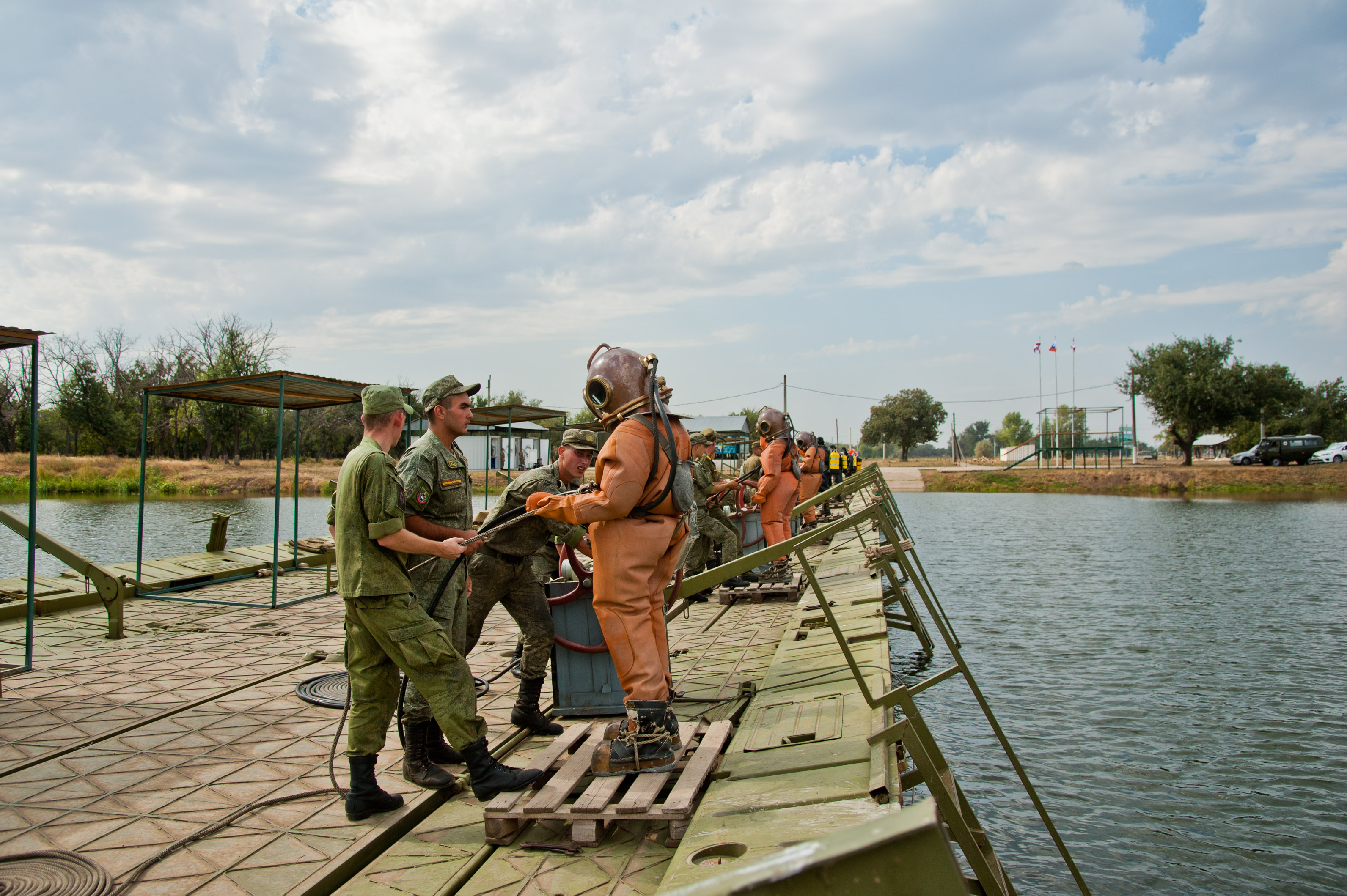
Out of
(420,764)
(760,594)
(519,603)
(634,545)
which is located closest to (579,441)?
Answer: (519,603)

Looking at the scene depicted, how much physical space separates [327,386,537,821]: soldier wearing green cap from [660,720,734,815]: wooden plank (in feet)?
→ 2.52

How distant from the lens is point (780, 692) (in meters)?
5.99

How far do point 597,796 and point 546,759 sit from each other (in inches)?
22.6

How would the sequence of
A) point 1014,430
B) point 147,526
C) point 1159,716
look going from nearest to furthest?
1. point 1159,716
2. point 147,526
3. point 1014,430

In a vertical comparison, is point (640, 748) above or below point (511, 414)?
below

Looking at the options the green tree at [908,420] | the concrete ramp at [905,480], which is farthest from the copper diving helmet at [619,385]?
the green tree at [908,420]

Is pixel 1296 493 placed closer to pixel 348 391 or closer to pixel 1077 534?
pixel 1077 534

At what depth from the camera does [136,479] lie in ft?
127

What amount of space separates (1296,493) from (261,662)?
48378mm

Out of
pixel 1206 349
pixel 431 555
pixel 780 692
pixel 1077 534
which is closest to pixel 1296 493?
pixel 1206 349

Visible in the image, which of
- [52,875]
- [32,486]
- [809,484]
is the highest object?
[32,486]

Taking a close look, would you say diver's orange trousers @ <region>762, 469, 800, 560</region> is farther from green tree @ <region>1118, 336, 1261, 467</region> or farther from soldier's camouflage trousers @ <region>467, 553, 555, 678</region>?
green tree @ <region>1118, 336, 1261, 467</region>

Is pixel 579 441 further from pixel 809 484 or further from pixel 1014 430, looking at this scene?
pixel 1014 430

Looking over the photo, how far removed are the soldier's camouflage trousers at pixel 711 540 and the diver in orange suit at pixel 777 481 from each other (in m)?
0.51
